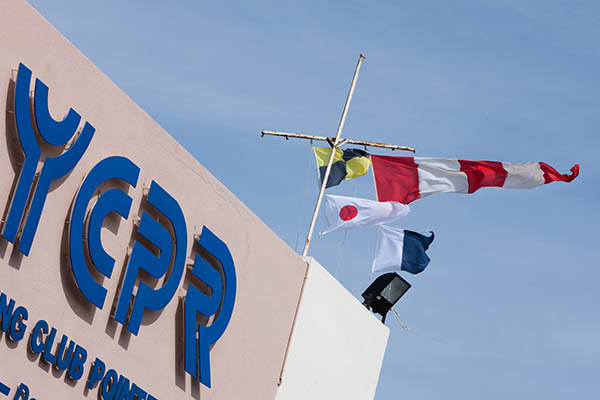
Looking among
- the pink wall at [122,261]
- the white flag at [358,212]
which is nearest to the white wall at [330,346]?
→ the pink wall at [122,261]

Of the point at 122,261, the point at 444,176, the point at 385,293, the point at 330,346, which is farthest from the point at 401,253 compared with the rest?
the point at 122,261

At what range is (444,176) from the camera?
18.8 m

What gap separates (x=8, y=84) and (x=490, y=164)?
10.4 m

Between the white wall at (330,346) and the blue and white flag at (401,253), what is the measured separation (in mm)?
939

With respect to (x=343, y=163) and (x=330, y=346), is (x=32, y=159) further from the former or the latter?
(x=343, y=163)

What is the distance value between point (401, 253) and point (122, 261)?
7363 mm

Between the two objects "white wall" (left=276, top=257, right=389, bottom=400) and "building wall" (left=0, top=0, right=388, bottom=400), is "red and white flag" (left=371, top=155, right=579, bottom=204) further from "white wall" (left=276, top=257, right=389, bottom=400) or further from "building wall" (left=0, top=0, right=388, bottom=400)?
"building wall" (left=0, top=0, right=388, bottom=400)

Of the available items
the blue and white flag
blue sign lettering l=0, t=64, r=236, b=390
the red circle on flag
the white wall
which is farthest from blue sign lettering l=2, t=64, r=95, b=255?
the blue and white flag

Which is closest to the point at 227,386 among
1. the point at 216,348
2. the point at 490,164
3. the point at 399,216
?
the point at 216,348

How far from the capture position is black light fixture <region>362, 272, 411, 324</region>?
1866cm

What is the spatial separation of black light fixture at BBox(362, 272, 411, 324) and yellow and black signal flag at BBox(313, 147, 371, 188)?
1890 millimetres

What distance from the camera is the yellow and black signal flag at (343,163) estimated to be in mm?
18875

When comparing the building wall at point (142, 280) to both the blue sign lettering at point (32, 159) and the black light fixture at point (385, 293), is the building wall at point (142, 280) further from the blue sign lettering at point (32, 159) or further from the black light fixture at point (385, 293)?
the black light fixture at point (385, 293)

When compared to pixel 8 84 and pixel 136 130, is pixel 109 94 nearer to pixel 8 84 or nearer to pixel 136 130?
pixel 136 130
